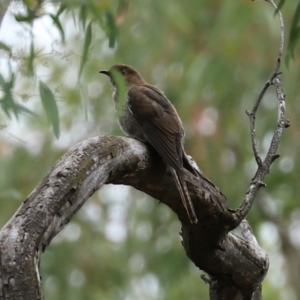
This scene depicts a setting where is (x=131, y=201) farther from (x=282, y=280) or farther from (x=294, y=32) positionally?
(x=294, y=32)

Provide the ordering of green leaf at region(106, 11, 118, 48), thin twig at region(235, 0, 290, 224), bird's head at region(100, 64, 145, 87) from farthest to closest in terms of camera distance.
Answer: bird's head at region(100, 64, 145, 87) < thin twig at region(235, 0, 290, 224) < green leaf at region(106, 11, 118, 48)

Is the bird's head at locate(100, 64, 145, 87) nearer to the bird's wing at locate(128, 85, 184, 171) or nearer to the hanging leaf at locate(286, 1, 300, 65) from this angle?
the bird's wing at locate(128, 85, 184, 171)

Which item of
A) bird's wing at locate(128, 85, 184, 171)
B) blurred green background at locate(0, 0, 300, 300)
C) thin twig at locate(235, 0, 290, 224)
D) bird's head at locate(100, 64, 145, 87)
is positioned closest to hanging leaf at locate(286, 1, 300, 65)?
thin twig at locate(235, 0, 290, 224)

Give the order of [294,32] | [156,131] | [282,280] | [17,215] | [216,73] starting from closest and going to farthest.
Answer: [17,215]
[294,32]
[156,131]
[216,73]
[282,280]

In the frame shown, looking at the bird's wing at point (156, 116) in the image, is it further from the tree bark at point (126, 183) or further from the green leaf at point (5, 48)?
the green leaf at point (5, 48)

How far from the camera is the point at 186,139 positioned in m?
7.59

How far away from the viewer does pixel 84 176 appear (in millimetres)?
2383

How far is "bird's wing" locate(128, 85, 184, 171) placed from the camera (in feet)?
11.6

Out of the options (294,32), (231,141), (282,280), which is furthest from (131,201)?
(294,32)

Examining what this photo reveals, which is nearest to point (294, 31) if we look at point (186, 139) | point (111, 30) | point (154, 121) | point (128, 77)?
point (111, 30)

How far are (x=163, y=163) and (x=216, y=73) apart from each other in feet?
13.6

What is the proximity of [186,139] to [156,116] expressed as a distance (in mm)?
3705

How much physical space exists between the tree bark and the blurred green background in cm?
316

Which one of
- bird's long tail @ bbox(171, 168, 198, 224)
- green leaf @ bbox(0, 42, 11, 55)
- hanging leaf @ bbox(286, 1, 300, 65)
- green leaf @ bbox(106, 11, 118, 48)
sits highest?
hanging leaf @ bbox(286, 1, 300, 65)
